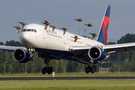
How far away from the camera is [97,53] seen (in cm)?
4438

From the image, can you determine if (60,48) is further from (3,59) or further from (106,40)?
(3,59)

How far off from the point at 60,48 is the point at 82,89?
1834 centimetres

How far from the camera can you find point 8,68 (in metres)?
71.6

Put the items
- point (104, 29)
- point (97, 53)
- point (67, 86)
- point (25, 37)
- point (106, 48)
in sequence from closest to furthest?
point (67, 86)
point (25, 37)
point (97, 53)
point (106, 48)
point (104, 29)

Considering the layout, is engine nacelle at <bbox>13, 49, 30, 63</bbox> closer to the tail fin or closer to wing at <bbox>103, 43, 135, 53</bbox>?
wing at <bbox>103, 43, 135, 53</bbox>

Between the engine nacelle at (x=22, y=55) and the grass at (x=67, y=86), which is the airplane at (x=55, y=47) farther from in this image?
the grass at (x=67, y=86)

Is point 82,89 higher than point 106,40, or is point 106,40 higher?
point 106,40

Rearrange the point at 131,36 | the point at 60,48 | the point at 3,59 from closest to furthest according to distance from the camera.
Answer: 1. the point at 60,48
2. the point at 3,59
3. the point at 131,36

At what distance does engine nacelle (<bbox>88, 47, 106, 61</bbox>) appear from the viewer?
→ 1727 inches

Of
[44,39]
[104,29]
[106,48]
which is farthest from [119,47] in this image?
[104,29]

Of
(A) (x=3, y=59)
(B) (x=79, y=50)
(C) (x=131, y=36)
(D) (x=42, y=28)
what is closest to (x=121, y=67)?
(B) (x=79, y=50)

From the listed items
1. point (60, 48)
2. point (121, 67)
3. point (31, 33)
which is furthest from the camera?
point (121, 67)

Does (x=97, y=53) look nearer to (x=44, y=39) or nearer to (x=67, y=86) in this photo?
(x=44, y=39)

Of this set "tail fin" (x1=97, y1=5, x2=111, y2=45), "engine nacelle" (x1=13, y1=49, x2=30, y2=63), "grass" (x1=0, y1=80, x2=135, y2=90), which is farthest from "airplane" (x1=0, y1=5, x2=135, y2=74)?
"tail fin" (x1=97, y1=5, x2=111, y2=45)
